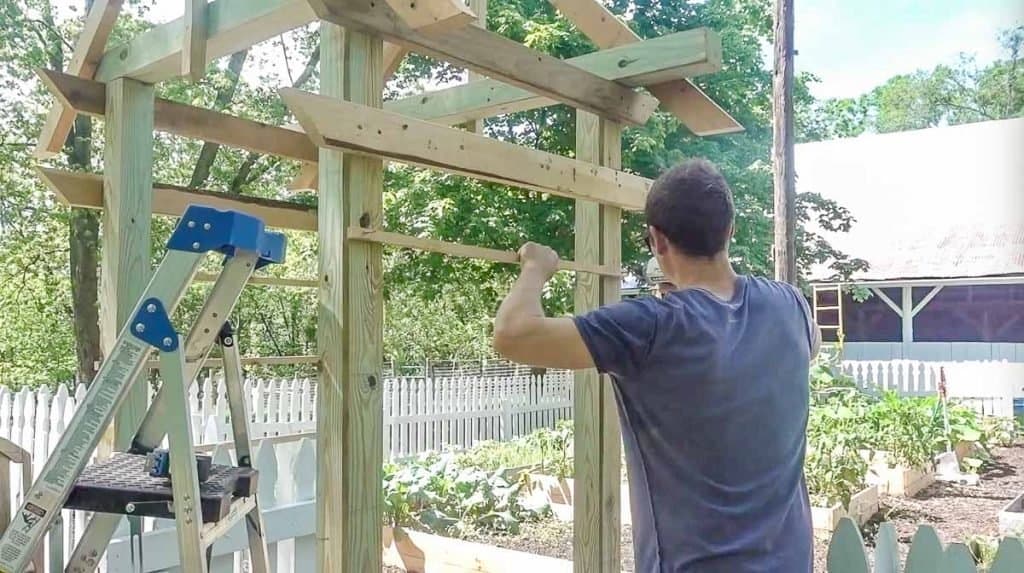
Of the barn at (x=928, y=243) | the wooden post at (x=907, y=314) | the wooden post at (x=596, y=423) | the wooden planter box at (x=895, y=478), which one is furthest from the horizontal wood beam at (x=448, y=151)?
the wooden post at (x=907, y=314)

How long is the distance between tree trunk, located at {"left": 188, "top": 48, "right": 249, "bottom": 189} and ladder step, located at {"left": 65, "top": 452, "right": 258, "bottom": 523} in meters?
9.40

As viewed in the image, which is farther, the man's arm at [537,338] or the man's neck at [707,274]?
the man's neck at [707,274]

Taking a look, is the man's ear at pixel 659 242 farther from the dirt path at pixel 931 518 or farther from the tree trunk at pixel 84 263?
the tree trunk at pixel 84 263

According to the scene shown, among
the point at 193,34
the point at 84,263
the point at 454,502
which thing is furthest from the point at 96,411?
the point at 84,263

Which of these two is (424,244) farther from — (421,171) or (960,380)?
(960,380)

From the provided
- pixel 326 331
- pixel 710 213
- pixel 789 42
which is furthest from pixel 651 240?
pixel 789 42

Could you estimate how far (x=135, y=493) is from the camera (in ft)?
4.71

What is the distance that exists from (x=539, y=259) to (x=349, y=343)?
0.51m

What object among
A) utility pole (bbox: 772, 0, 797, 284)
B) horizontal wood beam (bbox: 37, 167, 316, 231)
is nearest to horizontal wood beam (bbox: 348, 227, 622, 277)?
horizontal wood beam (bbox: 37, 167, 316, 231)

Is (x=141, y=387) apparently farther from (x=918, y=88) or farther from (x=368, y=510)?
(x=918, y=88)

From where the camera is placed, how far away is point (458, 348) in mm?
22859

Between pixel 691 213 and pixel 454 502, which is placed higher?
pixel 691 213

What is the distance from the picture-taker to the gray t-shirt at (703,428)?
4.71ft

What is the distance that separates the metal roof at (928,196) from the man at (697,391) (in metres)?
13.0
